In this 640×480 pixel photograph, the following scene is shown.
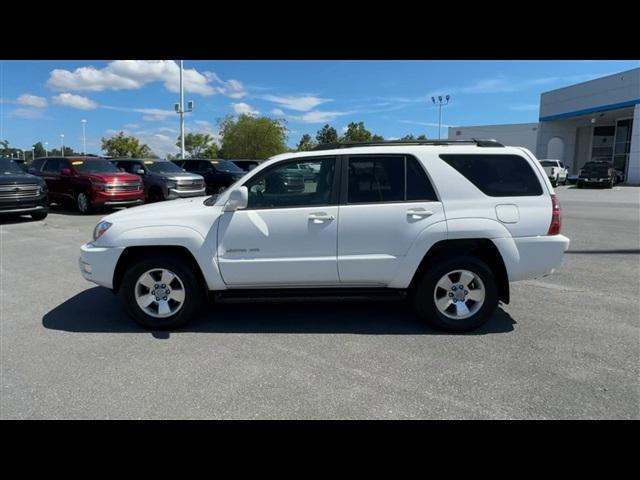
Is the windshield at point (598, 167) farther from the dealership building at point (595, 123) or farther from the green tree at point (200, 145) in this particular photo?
the green tree at point (200, 145)

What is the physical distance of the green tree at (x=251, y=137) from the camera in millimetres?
52594

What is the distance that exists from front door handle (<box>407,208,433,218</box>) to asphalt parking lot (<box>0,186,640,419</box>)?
1153 mm

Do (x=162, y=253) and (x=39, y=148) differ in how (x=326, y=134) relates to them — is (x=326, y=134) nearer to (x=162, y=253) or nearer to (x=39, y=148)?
(x=162, y=253)

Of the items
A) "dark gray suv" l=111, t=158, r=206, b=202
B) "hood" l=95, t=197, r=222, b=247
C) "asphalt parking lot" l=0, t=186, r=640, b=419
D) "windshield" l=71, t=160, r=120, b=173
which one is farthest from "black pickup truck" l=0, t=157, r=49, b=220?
"hood" l=95, t=197, r=222, b=247

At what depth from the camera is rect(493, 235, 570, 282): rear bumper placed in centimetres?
411

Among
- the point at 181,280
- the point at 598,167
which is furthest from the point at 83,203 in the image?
the point at 598,167

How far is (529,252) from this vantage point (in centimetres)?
413

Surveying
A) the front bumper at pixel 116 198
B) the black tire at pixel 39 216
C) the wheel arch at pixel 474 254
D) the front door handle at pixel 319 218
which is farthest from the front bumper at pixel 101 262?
the front bumper at pixel 116 198

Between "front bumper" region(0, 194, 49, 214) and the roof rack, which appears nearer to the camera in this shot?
the roof rack

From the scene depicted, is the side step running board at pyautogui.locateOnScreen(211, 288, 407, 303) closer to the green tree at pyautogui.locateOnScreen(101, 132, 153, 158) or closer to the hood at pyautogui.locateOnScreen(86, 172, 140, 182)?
the hood at pyautogui.locateOnScreen(86, 172, 140, 182)
